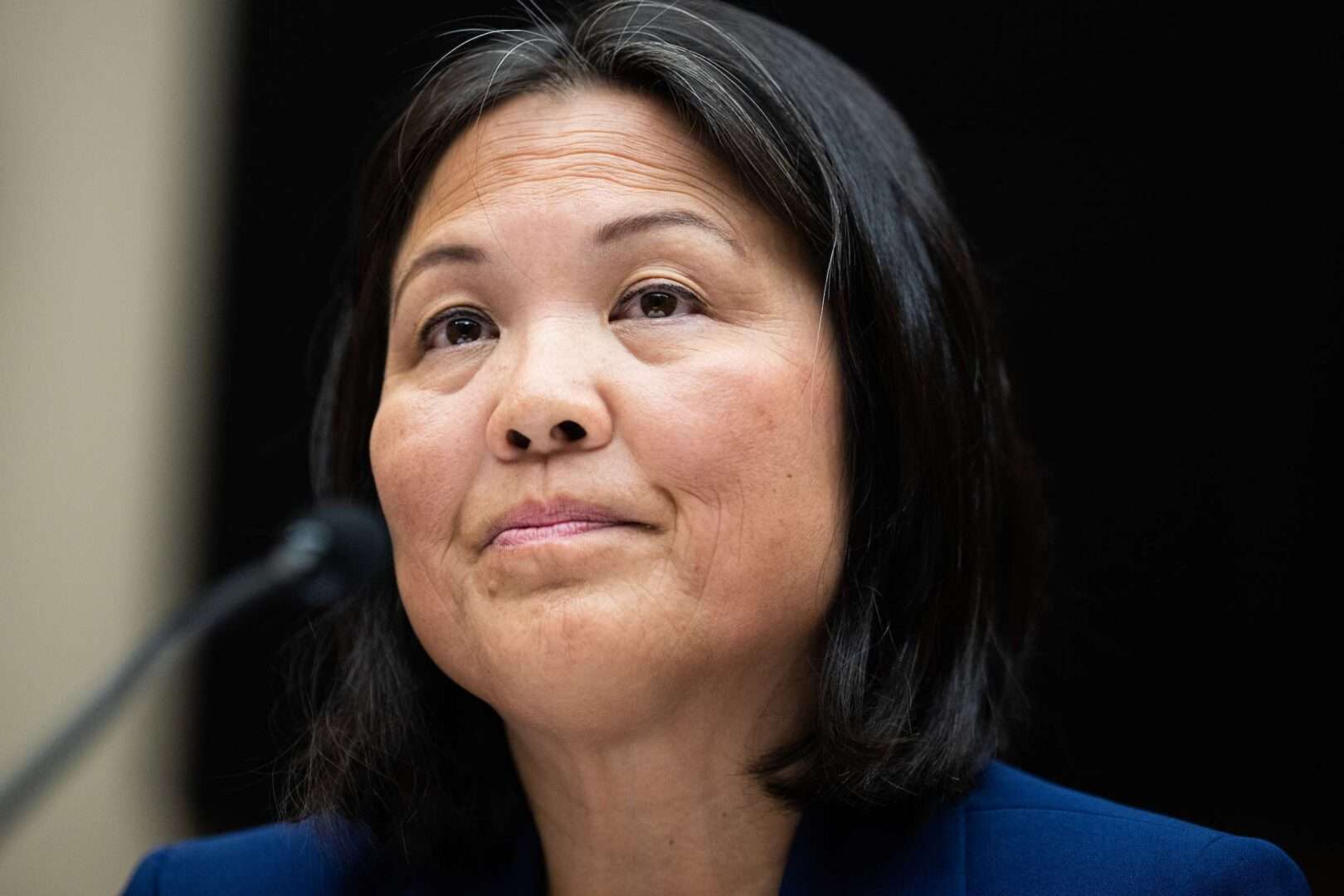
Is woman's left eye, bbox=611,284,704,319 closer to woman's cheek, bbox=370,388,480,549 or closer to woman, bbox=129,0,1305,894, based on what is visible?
woman, bbox=129,0,1305,894

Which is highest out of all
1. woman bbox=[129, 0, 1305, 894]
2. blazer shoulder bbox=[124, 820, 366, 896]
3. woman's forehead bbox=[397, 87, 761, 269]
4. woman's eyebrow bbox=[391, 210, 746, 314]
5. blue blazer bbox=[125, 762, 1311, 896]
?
woman's forehead bbox=[397, 87, 761, 269]

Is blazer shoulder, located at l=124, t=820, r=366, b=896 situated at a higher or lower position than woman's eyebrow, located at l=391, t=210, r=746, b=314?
lower

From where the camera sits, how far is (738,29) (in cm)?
157

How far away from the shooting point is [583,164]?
1435mm

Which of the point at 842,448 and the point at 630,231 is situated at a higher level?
the point at 630,231

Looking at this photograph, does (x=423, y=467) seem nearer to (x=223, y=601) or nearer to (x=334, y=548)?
(x=334, y=548)

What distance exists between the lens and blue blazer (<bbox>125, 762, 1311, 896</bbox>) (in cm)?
136

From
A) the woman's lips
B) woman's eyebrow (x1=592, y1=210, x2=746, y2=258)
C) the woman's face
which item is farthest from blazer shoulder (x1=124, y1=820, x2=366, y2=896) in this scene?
woman's eyebrow (x1=592, y1=210, x2=746, y2=258)

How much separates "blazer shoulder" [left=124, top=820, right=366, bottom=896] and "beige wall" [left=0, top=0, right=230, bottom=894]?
2.60ft

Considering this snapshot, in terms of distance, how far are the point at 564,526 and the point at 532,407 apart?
0.11m

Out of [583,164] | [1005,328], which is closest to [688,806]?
[583,164]

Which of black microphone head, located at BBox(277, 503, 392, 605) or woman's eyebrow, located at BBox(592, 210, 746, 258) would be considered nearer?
black microphone head, located at BBox(277, 503, 392, 605)

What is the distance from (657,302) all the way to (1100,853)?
0.68 meters

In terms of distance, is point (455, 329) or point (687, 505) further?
point (455, 329)
